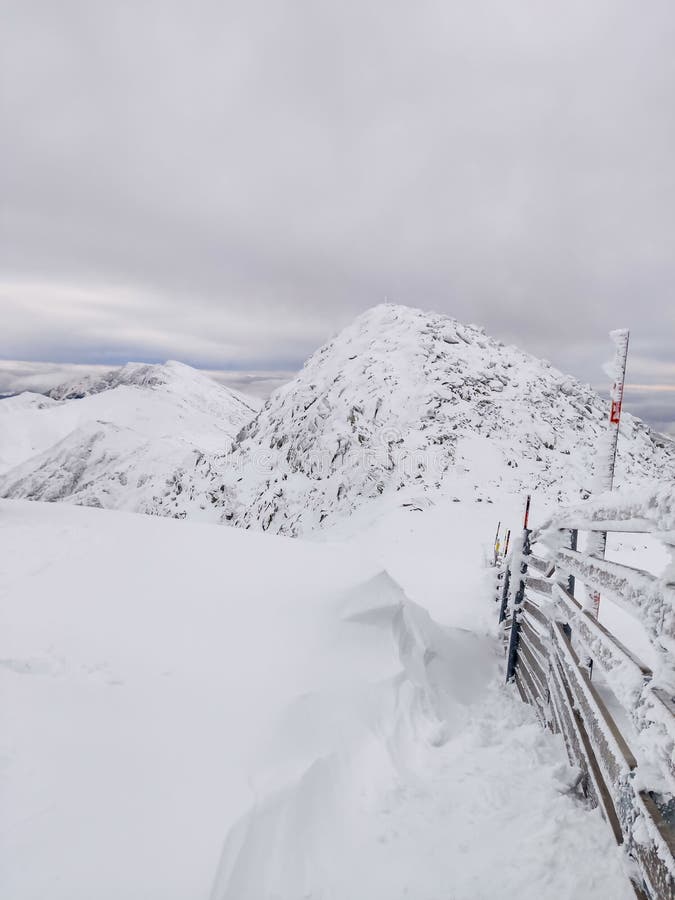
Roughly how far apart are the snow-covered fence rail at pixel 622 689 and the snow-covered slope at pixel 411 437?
1590 centimetres

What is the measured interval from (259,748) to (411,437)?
68.0 feet

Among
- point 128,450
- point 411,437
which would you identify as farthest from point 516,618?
point 128,450

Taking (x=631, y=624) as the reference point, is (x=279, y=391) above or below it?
above

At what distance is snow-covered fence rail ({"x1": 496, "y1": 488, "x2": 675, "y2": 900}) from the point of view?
1.68 metres

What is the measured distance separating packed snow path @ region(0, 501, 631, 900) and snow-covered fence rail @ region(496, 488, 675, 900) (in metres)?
0.39

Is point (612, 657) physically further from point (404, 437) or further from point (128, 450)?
point (128, 450)

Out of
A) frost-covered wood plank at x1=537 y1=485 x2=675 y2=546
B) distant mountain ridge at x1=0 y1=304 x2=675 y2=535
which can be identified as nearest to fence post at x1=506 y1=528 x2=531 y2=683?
frost-covered wood plank at x1=537 y1=485 x2=675 y2=546

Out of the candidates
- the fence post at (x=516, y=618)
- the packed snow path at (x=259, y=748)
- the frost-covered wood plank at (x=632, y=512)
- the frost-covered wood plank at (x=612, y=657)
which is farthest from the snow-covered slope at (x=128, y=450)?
the frost-covered wood plank at (x=632, y=512)

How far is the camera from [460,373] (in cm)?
2831

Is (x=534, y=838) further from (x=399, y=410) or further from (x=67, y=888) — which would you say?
(x=399, y=410)

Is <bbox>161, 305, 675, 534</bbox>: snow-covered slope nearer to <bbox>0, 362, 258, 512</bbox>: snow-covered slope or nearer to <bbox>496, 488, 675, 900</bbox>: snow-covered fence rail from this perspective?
<bbox>0, 362, 258, 512</bbox>: snow-covered slope

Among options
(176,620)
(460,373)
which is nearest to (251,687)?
(176,620)

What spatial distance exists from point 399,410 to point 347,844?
2281 cm

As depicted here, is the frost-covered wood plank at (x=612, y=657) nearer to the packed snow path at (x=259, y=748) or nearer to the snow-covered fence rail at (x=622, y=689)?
the snow-covered fence rail at (x=622, y=689)
